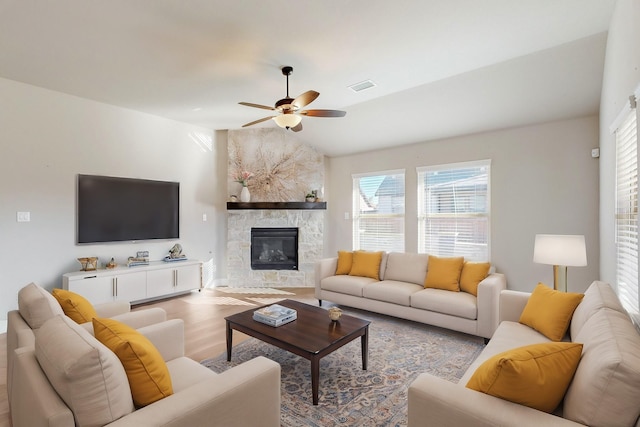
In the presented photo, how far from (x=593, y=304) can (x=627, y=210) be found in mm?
951

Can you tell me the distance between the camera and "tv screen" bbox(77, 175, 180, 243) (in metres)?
4.25

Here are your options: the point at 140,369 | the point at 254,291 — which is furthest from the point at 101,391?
the point at 254,291

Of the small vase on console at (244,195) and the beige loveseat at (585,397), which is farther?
Answer: the small vase on console at (244,195)

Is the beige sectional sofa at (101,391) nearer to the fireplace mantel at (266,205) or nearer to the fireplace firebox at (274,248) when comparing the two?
the fireplace mantel at (266,205)

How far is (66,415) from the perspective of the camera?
3.62ft

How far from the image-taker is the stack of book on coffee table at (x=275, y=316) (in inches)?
107

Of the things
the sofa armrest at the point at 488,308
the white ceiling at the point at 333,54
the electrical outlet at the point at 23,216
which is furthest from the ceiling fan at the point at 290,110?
the electrical outlet at the point at 23,216

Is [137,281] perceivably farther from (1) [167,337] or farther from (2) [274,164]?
(2) [274,164]

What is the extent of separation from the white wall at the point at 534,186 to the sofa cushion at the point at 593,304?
195 cm

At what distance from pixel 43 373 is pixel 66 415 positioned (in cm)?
34

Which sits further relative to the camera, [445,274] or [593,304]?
[445,274]

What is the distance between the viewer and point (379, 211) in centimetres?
555

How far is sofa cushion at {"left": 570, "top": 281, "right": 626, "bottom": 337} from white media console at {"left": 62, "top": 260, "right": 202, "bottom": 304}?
485 centimetres

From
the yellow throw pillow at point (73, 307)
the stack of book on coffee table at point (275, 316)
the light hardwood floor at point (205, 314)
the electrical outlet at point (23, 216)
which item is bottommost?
the light hardwood floor at point (205, 314)
